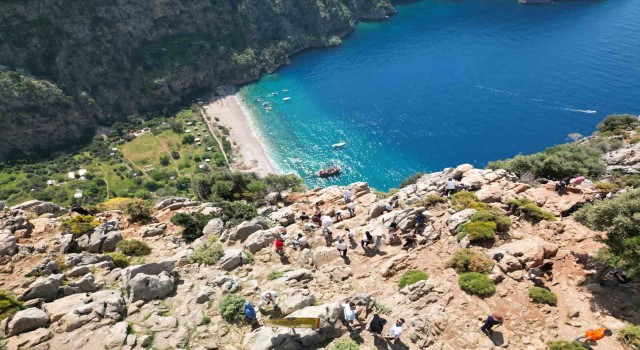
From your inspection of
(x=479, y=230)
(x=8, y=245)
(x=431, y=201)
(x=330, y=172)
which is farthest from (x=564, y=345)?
(x=330, y=172)

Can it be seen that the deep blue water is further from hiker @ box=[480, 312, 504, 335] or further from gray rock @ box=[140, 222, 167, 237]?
hiker @ box=[480, 312, 504, 335]

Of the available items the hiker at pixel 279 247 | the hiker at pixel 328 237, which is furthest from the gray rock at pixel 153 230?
the hiker at pixel 328 237

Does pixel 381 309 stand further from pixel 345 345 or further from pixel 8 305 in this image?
pixel 8 305

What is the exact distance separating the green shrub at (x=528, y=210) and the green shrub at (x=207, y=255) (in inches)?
1081

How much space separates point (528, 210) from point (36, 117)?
6326 inches

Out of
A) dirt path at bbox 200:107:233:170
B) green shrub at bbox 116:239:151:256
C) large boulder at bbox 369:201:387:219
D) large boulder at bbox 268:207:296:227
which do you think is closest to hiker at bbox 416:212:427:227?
large boulder at bbox 369:201:387:219

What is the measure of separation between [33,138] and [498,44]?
203m

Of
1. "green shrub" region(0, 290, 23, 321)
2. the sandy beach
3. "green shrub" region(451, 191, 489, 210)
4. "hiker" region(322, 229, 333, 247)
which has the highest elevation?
"green shrub" region(0, 290, 23, 321)

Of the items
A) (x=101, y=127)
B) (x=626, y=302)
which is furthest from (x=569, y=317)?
(x=101, y=127)

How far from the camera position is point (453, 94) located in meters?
145

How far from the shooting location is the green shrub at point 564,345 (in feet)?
66.7

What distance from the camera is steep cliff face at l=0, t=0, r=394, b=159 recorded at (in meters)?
142

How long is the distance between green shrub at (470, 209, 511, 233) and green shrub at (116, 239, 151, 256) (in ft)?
98.8

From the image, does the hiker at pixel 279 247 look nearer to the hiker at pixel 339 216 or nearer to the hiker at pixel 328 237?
the hiker at pixel 328 237
